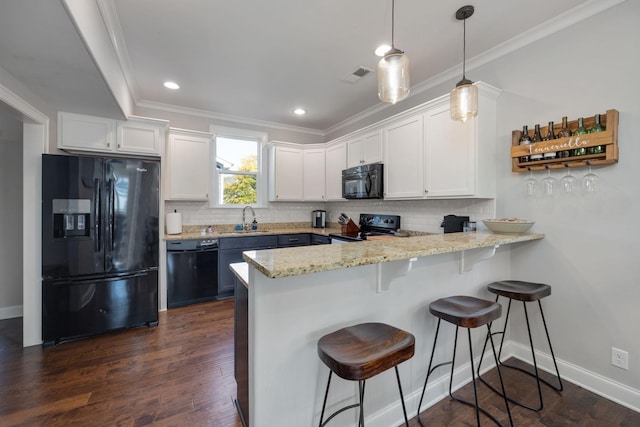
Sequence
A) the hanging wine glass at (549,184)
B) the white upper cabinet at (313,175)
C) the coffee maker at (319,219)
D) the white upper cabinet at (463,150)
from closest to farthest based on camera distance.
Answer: the hanging wine glass at (549,184), the white upper cabinet at (463,150), the white upper cabinet at (313,175), the coffee maker at (319,219)

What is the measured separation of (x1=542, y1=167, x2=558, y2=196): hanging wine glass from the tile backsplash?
41 cm

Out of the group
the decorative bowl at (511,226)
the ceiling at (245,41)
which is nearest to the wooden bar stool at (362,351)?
the decorative bowl at (511,226)

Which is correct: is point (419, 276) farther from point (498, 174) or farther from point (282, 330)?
point (498, 174)

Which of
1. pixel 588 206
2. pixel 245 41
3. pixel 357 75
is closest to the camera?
pixel 588 206

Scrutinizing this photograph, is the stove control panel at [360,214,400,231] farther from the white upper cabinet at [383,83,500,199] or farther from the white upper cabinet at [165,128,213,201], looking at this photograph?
the white upper cabinet at [165,128,213,201]

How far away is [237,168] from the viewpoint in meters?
4.47

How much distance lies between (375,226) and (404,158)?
120cm

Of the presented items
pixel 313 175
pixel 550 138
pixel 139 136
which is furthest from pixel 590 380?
pixel 139 136

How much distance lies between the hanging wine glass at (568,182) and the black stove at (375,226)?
5.81 feet

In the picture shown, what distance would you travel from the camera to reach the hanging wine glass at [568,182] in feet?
6.61

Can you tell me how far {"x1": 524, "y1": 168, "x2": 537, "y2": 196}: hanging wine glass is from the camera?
7.36 ft

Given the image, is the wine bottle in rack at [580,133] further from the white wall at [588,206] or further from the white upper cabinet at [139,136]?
Result: the white upper cabinet at [139,136]

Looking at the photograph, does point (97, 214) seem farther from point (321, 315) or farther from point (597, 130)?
point (597, 130)

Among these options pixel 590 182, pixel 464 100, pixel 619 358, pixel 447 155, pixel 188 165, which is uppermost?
pixel 464 100
